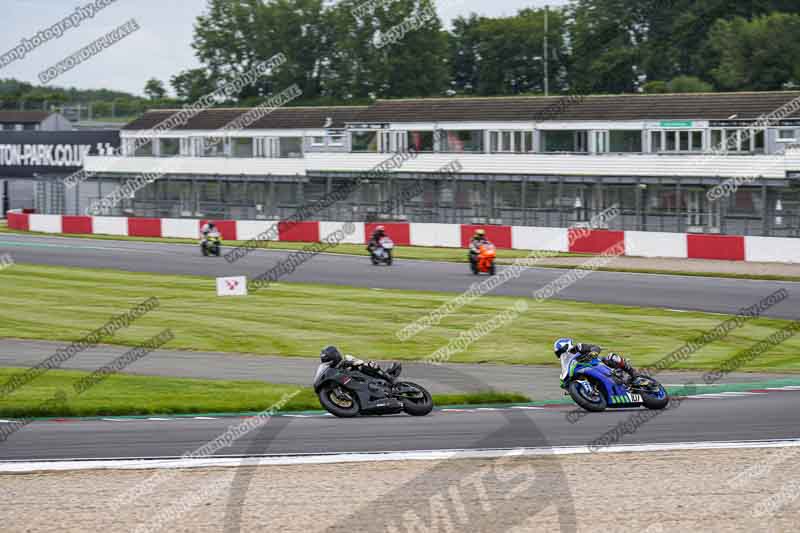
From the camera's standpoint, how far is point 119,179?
71.9 metres

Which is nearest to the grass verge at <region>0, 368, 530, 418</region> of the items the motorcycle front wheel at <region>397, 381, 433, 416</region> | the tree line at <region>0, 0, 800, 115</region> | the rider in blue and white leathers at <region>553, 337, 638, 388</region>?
the motorcycle front wheel at <region>397, 381, 433, 416</region>

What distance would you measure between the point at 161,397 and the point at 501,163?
3751 cm

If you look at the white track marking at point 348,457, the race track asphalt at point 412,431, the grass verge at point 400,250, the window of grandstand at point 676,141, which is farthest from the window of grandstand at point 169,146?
the white track marking at point 348,457

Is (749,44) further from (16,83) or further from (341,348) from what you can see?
(16,83)

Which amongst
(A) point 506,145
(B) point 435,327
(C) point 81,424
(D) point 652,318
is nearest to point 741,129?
(A) point 506,145

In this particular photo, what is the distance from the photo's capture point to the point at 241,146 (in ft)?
237

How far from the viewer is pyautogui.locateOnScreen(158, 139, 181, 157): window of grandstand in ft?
245

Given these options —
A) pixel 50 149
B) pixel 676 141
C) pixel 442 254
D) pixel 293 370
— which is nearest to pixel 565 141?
pixel 676 141

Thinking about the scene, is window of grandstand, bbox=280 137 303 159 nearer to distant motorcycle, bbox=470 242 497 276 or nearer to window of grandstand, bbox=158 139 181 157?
window of grandstand, bbox=158 139 181 157

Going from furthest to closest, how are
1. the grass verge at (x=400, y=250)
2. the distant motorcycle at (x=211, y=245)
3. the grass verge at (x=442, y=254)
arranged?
the distant motorcycle at (x=211, y=245), the grass verge at (x=400, y=250), the grass verge at (x=442, y=254)

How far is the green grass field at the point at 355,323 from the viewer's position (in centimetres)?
2345

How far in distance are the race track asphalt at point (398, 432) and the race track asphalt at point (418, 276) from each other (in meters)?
12.1

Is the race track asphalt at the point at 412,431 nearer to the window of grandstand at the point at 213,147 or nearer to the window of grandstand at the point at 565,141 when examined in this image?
the window of grandstand at the point at 565,141

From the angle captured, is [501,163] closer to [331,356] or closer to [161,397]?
[161,397]
